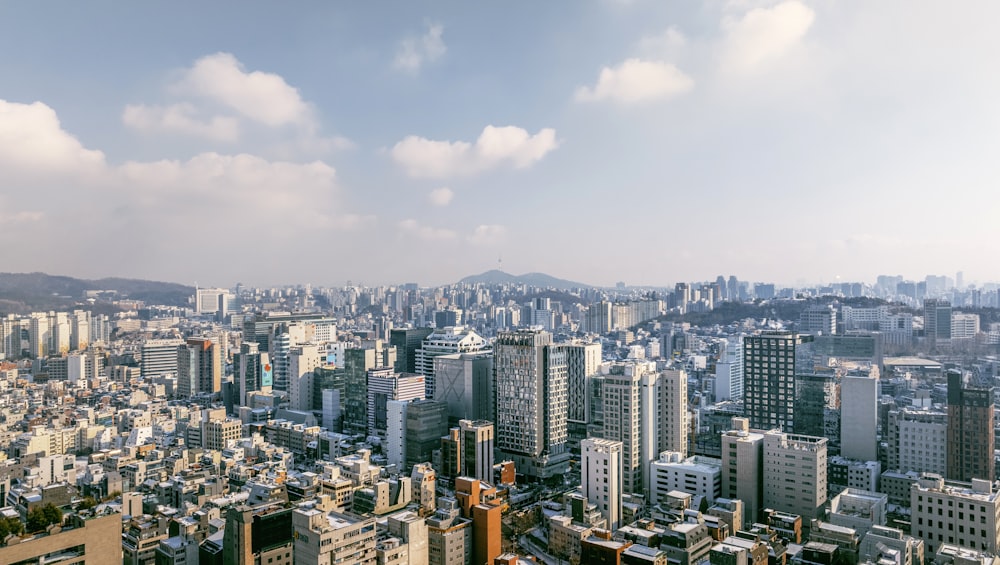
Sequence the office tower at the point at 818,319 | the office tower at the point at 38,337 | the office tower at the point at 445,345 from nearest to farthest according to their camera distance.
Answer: the office tower at the point at 445,345 → the office tower at the point at 38,337 → the office tower at the point at 818,319

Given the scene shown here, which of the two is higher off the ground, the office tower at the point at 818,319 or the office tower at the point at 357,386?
the office tower at the point at 818,319

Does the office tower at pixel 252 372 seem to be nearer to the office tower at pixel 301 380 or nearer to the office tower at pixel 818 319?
the office tower at pixel 301 380

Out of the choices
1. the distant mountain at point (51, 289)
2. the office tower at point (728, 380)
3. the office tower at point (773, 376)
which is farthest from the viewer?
the office tower at point (728, 380)

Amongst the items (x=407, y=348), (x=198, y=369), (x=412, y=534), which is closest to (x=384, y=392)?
(x=407, y=348)

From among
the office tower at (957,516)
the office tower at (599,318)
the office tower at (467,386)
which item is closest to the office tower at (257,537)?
the office tower at (467,386)

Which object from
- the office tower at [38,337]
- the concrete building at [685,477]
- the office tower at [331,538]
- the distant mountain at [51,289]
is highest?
the distant mountain at [51,289]

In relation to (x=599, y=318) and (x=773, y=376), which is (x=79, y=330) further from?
(x=773, y=376)

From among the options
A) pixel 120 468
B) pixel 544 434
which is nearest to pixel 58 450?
pixel 120 468
